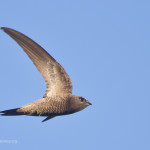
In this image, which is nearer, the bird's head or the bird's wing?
the bird's wing

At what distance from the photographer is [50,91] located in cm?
1091

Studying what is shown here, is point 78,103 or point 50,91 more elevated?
point 50,91

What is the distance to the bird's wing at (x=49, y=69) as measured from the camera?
34.8 ft

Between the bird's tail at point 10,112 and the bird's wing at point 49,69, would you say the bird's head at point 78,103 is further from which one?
the bird's tail at point 10,112

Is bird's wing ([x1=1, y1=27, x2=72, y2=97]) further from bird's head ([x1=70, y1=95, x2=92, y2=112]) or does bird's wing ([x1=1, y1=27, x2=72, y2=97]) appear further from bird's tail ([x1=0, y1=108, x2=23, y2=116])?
bird's tail ([x1=0, y1=108, x2=23, y2=116])

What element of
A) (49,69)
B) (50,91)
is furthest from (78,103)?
(49,69)

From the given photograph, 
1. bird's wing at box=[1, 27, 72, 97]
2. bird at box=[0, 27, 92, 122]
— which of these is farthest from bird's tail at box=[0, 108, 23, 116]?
bird's wing at box=[1, 27, 72, 97]

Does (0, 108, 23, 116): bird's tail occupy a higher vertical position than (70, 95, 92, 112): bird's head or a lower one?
lower

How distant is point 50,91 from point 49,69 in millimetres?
524

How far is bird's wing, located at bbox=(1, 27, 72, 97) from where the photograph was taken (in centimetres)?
1059

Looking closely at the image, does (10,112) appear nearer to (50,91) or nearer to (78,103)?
(50,91)

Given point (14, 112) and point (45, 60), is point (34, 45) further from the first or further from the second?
point (14, 112)

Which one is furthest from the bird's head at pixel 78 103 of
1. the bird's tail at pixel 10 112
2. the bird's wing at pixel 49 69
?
the bird's tail at pixel 10 112

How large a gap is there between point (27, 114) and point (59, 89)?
40.1 inches
